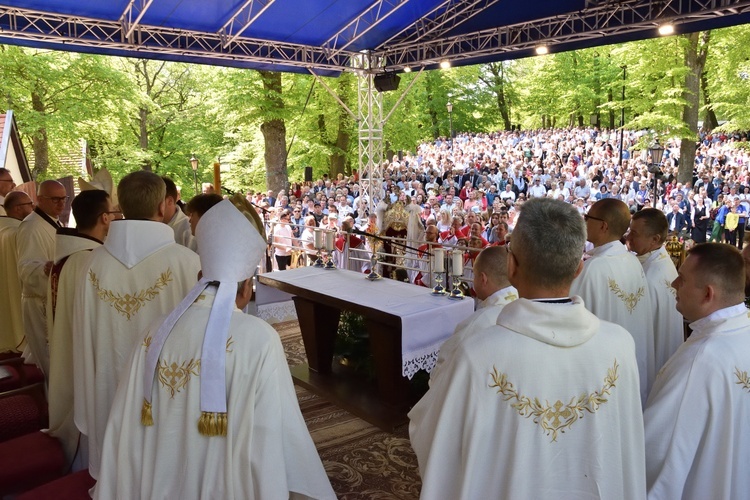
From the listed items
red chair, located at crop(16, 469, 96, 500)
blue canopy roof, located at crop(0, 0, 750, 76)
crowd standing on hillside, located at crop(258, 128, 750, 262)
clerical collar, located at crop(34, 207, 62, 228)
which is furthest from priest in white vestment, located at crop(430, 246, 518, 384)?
blue canopy roof, located at crop(0, 0, 750, 76)

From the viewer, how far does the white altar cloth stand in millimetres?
4691

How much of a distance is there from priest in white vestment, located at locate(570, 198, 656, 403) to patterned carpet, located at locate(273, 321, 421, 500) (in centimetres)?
161

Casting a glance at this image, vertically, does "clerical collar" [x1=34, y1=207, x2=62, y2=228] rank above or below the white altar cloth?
above

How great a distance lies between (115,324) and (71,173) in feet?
63.7

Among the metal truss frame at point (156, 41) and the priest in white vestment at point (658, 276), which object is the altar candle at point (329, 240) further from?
the metal truss frame at point (156, 41)

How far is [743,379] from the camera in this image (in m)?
2.24

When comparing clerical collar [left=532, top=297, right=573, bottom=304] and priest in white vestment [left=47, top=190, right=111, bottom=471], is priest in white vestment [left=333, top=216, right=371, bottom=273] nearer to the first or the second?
priest in white vestment [left=47, top=190, right=111, bottom=471]

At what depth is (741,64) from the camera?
18516 mm

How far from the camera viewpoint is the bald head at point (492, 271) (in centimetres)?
288

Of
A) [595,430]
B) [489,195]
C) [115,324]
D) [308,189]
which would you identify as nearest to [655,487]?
[595,430]

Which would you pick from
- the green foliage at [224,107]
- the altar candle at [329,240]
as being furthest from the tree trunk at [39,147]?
the altar candle at [329,240]

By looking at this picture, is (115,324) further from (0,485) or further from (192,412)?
(192,412)

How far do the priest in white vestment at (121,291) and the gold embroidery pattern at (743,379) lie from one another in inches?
96.3

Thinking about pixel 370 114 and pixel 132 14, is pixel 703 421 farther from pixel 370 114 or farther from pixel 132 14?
pixel 370 114
